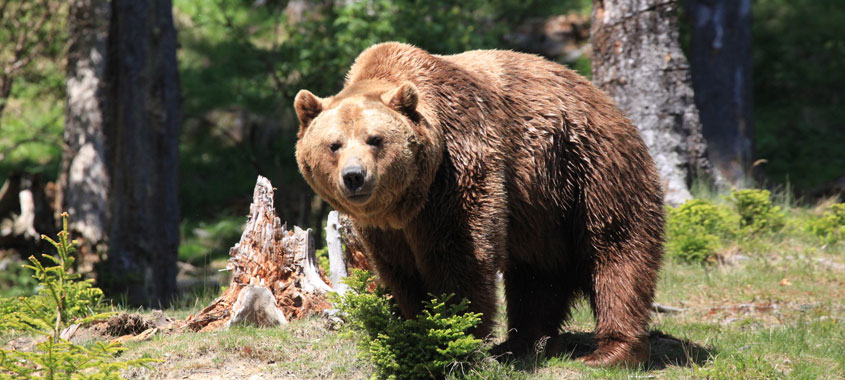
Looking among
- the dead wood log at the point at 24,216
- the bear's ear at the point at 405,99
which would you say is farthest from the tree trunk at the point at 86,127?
the bear's ear at the point at 405,99

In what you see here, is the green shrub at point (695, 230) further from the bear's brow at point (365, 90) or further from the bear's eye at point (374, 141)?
the bear's eye at point (374, 141)

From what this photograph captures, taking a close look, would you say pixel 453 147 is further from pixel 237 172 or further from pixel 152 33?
pixel 237 172

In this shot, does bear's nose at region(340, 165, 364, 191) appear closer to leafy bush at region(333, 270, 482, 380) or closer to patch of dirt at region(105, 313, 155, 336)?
leafy bush at region(333, 270, 482, 380)

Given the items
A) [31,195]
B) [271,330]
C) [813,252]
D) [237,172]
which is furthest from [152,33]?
[813,252]

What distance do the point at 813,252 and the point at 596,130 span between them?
13.7 ft

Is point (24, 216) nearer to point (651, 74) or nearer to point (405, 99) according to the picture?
point (651, 74)

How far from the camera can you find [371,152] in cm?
433

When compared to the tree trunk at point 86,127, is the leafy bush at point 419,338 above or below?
below

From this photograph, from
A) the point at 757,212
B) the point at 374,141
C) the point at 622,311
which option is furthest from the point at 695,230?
the point at 374,141

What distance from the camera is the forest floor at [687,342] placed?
16.5 feet

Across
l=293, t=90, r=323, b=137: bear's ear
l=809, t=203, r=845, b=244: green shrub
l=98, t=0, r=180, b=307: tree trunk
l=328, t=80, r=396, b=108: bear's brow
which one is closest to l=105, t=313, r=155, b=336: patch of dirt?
l=293, t=90, r=323, b=137: bear's ear

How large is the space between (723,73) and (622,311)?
10.1 meters

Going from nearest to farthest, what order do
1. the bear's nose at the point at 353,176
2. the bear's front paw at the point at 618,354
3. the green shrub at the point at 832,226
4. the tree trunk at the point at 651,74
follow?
the bear's nose at the point at 353,176 < the bear's front paw at the point at 618,354 < the green shrub at the point at 832,226 < the tree trunk at the point at 651,74

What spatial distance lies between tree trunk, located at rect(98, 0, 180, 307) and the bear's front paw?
7.69 m
